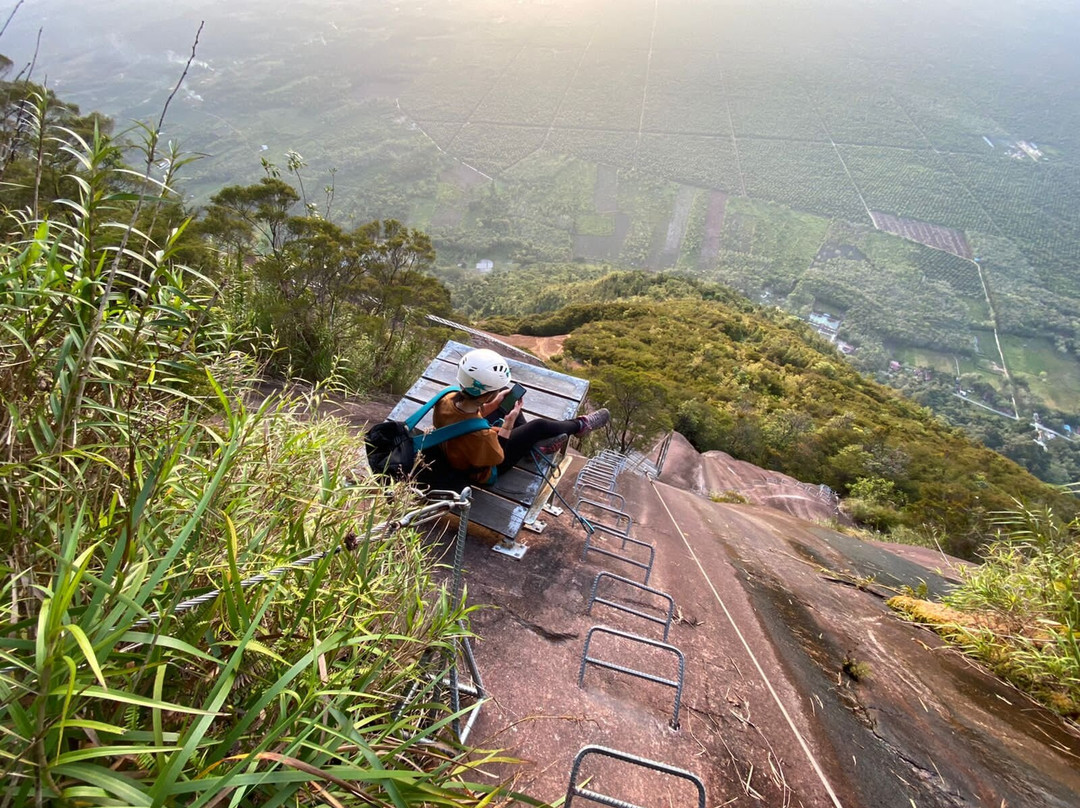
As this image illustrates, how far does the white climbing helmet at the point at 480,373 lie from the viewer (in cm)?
400

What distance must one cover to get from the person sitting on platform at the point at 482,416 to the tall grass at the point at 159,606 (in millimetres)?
1676

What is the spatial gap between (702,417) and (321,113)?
12750cm

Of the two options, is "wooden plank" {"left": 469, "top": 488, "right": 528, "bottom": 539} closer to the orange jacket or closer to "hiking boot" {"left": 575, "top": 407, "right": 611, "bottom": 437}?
the orange jacket

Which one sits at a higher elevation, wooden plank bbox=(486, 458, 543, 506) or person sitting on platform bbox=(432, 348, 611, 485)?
person sitting on platform bbox=(432, 348, 611, 485)

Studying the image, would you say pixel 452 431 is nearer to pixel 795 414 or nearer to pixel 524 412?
pixel 524 412

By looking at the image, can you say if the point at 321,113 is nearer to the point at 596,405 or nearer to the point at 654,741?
the point at 596,405

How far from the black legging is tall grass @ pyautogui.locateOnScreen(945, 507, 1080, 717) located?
328 centimetres

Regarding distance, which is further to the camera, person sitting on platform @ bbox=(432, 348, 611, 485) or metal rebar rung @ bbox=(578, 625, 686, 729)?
person sitting on platform @ bbox=(432, 348, 611, 485)

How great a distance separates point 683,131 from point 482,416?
483 feet

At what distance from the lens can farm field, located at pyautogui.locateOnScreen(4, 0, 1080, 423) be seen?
286 feet

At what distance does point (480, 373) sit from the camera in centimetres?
A: 401

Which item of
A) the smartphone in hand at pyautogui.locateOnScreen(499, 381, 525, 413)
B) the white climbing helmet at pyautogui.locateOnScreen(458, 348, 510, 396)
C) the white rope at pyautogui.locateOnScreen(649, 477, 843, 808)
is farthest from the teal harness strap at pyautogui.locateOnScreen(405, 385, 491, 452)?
the white rope at pyautogui.locateOnScreen(649, 477, 843, 808)

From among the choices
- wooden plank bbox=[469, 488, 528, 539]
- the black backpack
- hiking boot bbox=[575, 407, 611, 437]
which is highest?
the black backpack

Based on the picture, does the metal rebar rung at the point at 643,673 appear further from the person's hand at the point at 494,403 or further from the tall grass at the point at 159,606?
the person's hand at the point at 494,403
